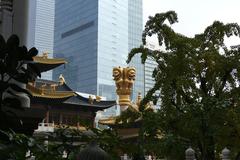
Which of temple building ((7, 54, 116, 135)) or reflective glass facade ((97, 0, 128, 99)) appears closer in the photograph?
temple building ((7, 54, 116, 135))

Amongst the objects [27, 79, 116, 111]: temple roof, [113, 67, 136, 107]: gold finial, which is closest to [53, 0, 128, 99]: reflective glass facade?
[27, 79, 116, 111]: temple roof

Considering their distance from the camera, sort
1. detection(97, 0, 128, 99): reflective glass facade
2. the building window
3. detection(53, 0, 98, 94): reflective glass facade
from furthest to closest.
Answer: the building window
detection(97, 0, 128, 99): reflective glass facade
detection(53, 0, 98, 94): reflective glass facade

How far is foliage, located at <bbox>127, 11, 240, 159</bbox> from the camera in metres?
9.85

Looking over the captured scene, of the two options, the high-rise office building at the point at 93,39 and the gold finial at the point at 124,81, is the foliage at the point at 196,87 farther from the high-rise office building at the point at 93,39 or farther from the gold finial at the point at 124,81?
the high-rise office building at the point at 93,39

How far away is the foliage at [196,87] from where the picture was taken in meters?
9.85

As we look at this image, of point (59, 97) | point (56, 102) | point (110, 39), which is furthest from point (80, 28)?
point (59, 97)

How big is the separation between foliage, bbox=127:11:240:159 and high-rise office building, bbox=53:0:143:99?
65.6 meters

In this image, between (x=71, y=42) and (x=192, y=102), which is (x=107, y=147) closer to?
(x=192, y=102)

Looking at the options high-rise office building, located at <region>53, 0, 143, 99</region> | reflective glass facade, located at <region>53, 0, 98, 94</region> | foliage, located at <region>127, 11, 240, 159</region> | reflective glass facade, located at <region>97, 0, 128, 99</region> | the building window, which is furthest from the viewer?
the building window

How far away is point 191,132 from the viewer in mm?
10055

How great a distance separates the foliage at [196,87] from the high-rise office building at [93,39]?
65.6m

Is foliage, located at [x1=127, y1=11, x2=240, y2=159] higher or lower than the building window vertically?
lower

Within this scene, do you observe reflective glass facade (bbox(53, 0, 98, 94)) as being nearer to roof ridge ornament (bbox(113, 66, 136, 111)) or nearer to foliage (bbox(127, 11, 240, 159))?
roof ridge ornament (bbox(113, 66, 136, 111))

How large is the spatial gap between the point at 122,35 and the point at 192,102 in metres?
Result: 77.4
